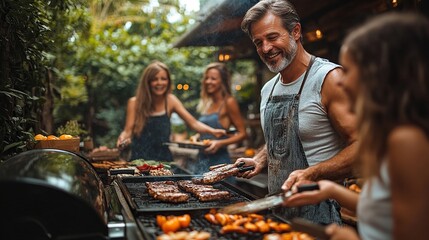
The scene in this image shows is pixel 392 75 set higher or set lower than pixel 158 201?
higher

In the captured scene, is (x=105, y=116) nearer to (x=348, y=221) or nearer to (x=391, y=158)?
(x=348, y=221)

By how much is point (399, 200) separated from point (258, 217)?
5.00ft

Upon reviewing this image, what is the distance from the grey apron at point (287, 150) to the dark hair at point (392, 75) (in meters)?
1.82

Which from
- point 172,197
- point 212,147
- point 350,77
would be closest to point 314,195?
point 350,77

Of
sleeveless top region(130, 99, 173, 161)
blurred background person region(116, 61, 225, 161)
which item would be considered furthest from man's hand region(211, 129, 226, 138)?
sleeveless top region(130, 99, 173, 161)

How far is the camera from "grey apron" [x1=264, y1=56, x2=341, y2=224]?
11.7 ft

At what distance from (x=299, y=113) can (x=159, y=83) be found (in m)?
4.35

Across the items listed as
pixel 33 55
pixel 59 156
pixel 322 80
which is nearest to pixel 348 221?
pixel 322 80

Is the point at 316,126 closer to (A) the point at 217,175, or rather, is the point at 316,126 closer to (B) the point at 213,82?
(A) the point at 217,175

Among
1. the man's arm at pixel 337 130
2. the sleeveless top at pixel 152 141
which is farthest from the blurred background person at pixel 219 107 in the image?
the man's arm at pixel 337 130

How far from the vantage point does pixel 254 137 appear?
12.4 m

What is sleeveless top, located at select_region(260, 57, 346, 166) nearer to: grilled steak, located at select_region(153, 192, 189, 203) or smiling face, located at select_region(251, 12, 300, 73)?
smiling face, located at select_region(251, 12, 300, 73)

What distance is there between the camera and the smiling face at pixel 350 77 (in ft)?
6.20

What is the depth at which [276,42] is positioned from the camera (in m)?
3.84
